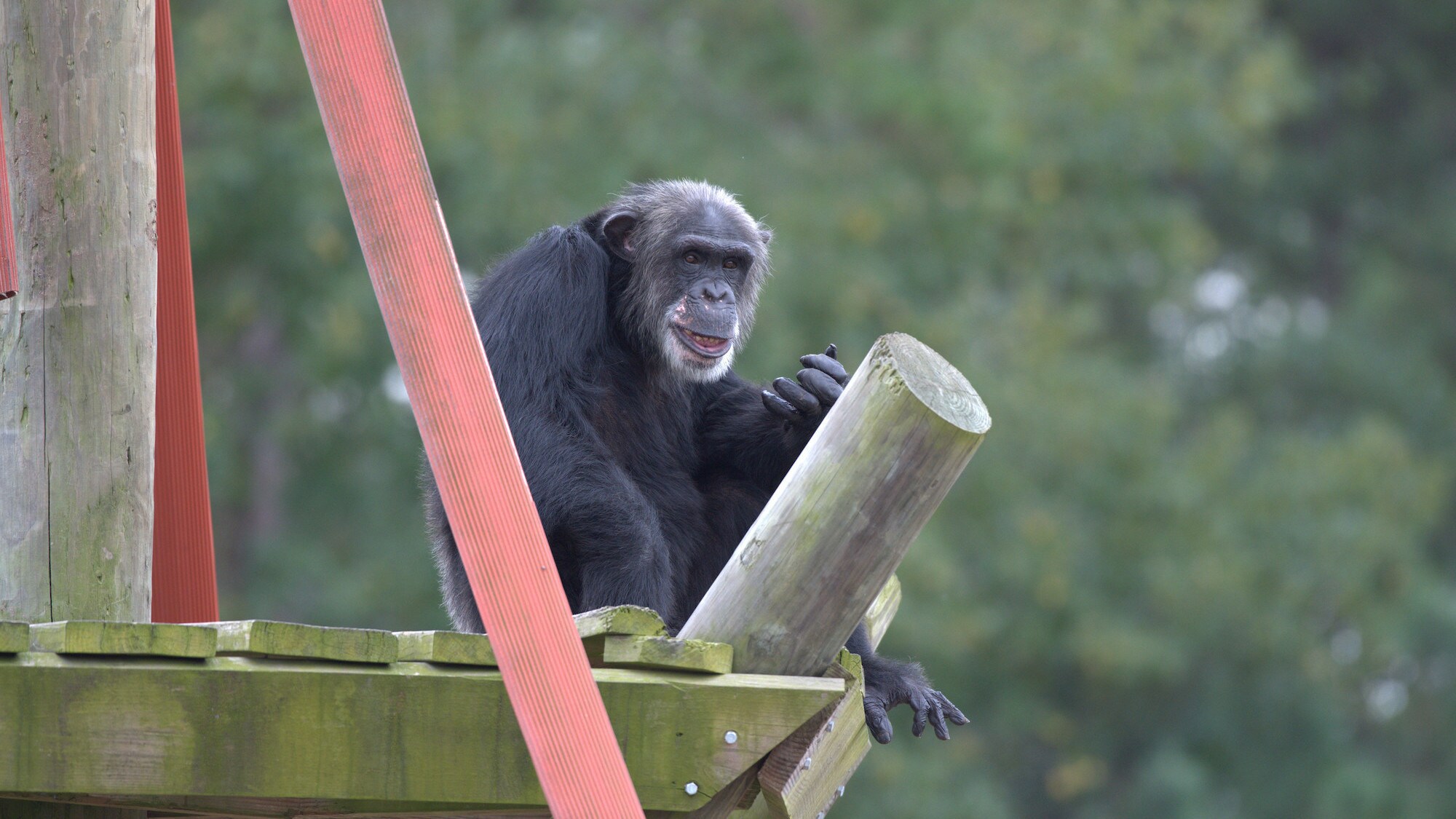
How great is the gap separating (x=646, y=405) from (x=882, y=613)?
0.91 meters

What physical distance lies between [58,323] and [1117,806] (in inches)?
582

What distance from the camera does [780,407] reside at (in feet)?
14.5

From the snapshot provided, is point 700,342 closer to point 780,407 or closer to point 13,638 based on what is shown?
point 780,407

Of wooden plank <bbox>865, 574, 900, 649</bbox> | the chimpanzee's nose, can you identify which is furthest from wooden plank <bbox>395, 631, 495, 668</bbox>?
the chimpanzee's nose

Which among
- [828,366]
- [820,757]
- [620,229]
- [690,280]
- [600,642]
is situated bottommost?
[820,757]

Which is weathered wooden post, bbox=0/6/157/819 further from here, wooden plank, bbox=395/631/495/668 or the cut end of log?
the cut end of log

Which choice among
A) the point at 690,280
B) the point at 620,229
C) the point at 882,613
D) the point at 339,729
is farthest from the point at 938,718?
the point at 620,229

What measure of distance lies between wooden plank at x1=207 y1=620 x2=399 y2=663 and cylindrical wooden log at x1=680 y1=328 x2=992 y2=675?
23.6 inches

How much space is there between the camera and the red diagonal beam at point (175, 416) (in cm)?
373

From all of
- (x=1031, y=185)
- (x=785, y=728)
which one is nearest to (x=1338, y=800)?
(x=1031, y=185)

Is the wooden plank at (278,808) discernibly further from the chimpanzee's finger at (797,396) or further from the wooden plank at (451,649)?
the chimpanzee's finger at (797,396)

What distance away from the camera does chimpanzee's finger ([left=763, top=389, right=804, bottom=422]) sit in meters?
4.38

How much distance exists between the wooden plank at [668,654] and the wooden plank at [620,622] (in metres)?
0.02

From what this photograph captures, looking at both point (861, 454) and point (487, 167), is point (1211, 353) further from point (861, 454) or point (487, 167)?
point (861, 454)
